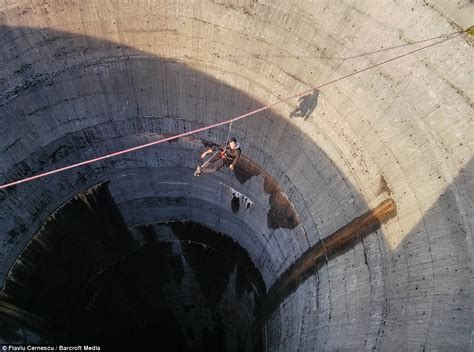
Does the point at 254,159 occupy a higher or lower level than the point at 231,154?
higher

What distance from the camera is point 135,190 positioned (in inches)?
482

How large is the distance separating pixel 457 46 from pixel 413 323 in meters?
4.65

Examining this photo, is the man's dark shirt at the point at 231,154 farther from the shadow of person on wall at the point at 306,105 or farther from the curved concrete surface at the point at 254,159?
the shadow of person on wall at the point at 306,105

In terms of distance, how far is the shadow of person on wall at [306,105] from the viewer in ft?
30.2

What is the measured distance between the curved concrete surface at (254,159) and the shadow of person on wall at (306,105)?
40 mm

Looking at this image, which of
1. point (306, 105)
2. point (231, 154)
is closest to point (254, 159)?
point (231, 154)

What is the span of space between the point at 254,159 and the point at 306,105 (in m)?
2.04

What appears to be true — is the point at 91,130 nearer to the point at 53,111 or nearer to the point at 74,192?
the point at 53,111

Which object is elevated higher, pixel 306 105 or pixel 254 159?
pixel 306 105

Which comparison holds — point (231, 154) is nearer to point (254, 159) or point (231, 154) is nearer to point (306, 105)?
point (254, 159)

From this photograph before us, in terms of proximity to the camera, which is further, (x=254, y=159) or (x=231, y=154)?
(x=254, y=159)

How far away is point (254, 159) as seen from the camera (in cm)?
1069

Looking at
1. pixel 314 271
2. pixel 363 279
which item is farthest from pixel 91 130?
pixel 363 279

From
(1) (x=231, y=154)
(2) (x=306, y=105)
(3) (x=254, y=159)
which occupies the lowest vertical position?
(1) (x=231, y=154)
